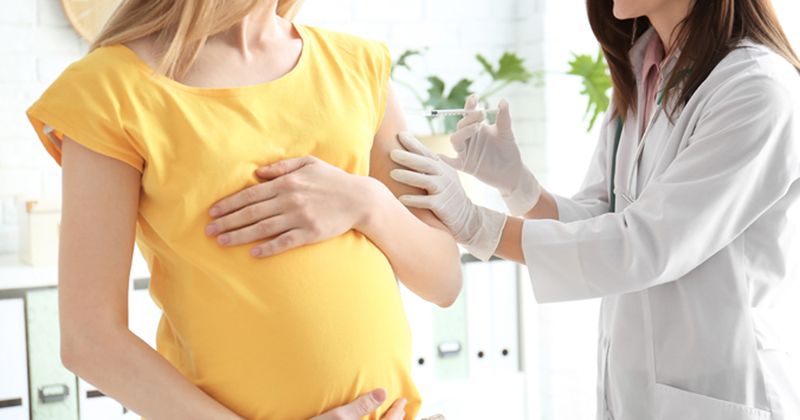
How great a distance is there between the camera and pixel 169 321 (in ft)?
3.90

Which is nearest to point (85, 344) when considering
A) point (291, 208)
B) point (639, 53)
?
point (291, 208)

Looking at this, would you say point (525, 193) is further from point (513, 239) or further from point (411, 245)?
point (411, 245)

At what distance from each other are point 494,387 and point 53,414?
1.40 metres

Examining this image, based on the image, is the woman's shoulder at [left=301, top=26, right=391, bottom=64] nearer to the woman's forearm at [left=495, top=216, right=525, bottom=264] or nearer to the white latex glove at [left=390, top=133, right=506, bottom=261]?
the white latex glove at [left=390, top=133, right=506, bottom=261]

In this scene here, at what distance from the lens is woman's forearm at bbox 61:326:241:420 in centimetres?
111

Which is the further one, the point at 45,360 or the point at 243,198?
the point at 45,360

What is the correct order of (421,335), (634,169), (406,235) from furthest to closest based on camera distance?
(421,335), (634,169), (406,235)

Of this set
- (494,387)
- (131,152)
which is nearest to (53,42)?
(494,387)

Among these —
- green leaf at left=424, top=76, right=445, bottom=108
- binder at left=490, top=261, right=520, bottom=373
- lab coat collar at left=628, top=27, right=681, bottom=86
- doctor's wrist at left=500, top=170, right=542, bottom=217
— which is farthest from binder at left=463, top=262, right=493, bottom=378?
lab coat collar at left=628, top=27, right=681, bottom=86

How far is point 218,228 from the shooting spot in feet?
3.73

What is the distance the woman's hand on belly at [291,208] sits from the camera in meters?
1.15

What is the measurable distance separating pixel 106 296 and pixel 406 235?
1.39 ft

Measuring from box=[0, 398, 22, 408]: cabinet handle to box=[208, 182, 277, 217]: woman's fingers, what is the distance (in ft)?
5.53

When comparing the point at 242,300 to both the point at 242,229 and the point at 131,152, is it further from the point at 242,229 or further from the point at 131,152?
the point at 131,152
